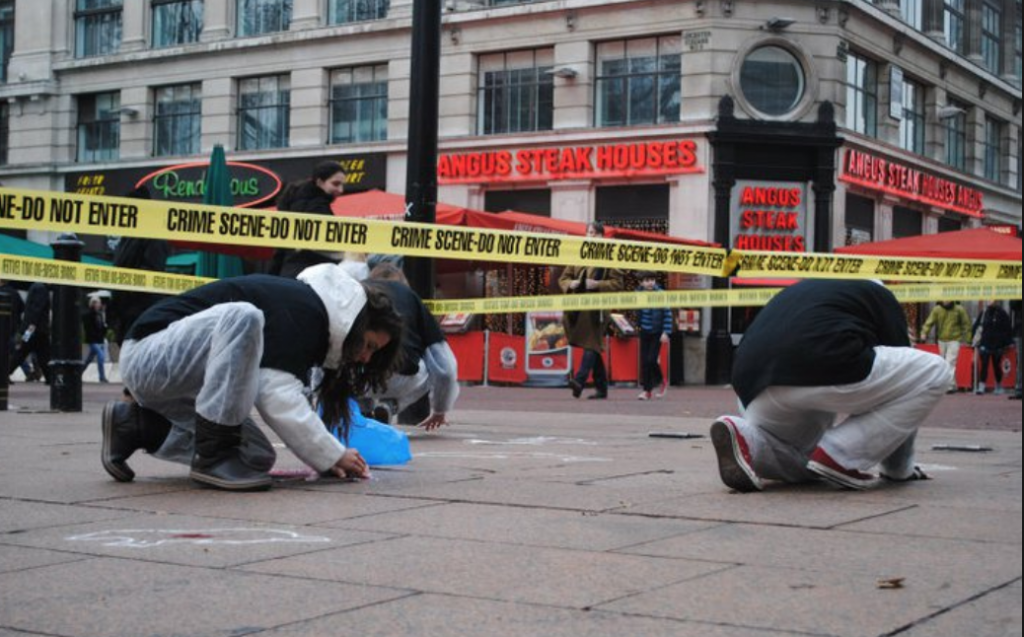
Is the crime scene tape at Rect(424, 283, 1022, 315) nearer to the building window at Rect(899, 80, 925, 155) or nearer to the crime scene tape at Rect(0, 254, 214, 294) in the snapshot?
the crime scene tape at Rect(0, 254, 214, 294)

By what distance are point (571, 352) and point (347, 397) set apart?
1737cm

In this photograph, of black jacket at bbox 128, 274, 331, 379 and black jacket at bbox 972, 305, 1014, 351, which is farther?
black jacket at bbox 972, 305, 1014, 351

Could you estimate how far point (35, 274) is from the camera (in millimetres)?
10227

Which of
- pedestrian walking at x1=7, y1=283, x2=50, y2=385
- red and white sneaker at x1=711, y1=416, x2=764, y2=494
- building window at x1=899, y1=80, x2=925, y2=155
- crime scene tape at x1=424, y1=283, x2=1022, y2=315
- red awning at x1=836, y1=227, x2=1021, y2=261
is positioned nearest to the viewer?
red and white sneaker at x1=711, y1=416, x2=764, y2=494

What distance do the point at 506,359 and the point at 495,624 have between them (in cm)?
2057

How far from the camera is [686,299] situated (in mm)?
12359

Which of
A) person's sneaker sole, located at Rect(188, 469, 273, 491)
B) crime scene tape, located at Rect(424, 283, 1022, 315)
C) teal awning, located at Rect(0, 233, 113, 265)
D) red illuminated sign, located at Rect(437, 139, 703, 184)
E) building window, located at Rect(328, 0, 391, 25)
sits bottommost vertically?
person's sneaker sole, located at Rect(188, 469, 273, 491)

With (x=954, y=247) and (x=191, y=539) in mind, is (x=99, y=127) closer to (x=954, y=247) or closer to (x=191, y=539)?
(x=954, y=247)

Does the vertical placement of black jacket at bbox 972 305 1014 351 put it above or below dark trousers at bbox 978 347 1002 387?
above

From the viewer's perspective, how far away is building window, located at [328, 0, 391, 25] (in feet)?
104

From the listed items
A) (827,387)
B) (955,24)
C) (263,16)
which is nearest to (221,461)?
(827,387)

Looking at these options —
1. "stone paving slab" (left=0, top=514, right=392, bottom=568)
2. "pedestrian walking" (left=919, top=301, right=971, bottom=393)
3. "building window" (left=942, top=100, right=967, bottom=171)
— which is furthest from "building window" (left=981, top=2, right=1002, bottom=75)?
"stone paving slab" (left=0, top=514, right=392, bottom=568)

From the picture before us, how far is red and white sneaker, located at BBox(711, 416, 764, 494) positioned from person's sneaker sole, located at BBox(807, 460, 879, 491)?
234mm

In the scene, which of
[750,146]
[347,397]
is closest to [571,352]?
[750,146]
